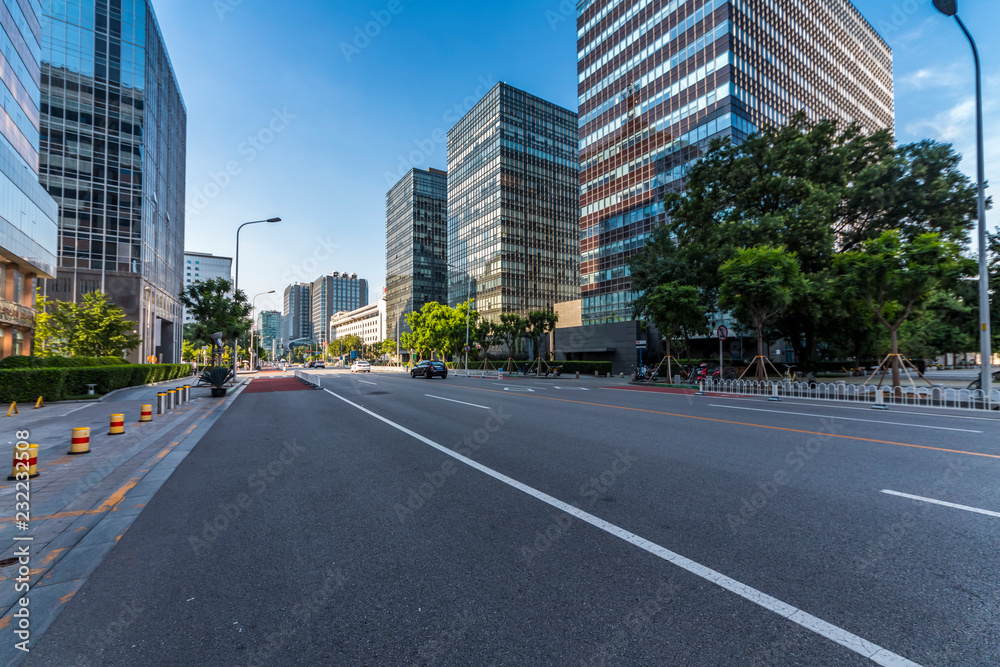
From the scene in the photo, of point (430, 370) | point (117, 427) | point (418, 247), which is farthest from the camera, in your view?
point (418, 247)

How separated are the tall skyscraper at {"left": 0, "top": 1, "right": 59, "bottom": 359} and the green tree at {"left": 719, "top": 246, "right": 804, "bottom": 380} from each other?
42777mm

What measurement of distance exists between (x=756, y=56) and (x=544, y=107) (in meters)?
53.2

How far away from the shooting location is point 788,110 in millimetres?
58469

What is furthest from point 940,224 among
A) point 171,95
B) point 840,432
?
point 171,95

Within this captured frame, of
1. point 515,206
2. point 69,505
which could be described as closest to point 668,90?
point 515,206

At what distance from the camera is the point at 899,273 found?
17.6 metres

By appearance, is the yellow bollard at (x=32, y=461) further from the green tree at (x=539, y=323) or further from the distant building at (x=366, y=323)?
the distant building at (x=366, y=323)

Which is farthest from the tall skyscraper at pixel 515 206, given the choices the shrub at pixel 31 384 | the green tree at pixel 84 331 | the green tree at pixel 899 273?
the shrub at pixel 31 384

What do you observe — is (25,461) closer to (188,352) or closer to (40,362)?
(40,362)

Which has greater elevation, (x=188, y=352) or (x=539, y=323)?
(x=539, y=323)

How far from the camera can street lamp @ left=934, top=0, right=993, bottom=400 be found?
14367 millimetres

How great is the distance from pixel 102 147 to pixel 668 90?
62.6m

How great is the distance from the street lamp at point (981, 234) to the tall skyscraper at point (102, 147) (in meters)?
59.9

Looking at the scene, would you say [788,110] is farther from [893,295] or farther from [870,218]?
[893,295]
